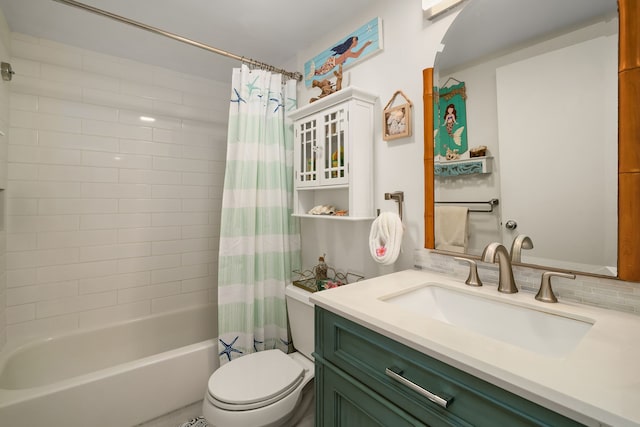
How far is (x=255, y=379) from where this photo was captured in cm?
131

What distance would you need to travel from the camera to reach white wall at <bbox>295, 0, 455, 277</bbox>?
4.47 ft

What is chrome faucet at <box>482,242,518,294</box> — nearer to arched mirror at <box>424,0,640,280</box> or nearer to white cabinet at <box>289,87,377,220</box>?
arched mirror at <box>424,0,640,280</box>

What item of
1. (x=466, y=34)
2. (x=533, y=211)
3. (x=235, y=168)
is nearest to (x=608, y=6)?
(x=466, y=34)

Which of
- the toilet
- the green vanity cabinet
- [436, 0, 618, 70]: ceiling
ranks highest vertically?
[436, 0, 618, 70]: ceiling

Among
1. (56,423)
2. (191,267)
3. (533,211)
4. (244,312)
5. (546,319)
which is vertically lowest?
(56,423)

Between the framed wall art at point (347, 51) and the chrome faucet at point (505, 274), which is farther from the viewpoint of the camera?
the framed wall art at point (347, 51)

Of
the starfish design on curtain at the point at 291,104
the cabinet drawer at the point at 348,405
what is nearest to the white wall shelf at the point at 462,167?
the cabinet drawer at the point at 348,405

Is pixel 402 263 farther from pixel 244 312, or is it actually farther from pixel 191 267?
pixel 191 267

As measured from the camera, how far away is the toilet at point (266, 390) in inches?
45.4

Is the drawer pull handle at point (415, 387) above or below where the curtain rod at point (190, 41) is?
below

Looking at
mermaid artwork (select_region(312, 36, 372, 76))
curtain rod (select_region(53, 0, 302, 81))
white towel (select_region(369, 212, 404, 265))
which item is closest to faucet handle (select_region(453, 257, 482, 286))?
white towel (select_region(369, 212, 404, 265))

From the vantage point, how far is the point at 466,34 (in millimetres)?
1196

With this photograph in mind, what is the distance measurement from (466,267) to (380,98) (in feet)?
3.20

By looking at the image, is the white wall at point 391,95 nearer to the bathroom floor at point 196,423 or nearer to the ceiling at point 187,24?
the ceiling at point 187,24
